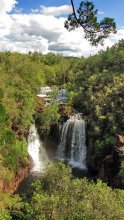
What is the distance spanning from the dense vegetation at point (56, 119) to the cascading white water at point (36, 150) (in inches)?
59.1

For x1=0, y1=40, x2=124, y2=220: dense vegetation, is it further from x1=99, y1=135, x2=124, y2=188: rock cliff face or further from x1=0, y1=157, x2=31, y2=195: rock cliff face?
x1=99, y1=135, x2=124, y2=188: rock cliff face

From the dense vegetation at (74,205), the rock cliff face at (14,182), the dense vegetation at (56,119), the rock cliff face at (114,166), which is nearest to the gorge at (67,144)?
the dense vegetation at (56,119)

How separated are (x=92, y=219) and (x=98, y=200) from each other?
1126 millimetres

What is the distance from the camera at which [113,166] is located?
3288 cm

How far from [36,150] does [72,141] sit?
390 centimetres

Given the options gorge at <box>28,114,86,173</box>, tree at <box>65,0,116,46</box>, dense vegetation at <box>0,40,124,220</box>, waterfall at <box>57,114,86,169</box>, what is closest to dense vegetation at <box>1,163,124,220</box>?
dense vegetation at <box>0,40,124,220</box>

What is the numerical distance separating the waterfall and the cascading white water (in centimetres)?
168

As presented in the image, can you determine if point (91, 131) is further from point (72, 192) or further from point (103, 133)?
point (72, 192)

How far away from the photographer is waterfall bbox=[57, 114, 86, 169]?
39.9m

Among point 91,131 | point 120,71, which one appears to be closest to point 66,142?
point 91,131

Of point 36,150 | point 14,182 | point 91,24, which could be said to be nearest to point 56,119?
point 36,150

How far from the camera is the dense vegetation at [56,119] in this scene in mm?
17547

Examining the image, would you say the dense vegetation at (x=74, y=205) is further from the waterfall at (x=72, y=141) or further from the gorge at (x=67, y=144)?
the waterfall at (x=72, y=141)

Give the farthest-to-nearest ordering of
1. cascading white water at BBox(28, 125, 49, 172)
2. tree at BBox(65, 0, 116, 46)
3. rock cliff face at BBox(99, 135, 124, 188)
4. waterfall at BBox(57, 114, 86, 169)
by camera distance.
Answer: waterfall at BBox(57, 114, 86, 169), cascading white water at BBox(28, 125, 49, 172), rock cliff face at BBox(99, 135, 124, 188), tree at BBox(65, 0, 116, 46)
